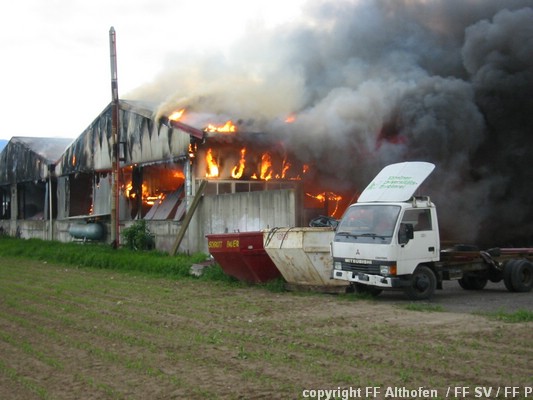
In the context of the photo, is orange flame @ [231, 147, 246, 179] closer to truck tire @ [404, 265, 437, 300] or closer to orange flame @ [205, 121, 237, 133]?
orange flame @ [205, 121, 237, 133]

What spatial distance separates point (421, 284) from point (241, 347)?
5433 millimetres

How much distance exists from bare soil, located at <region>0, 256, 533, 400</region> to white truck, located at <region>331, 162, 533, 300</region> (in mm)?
551

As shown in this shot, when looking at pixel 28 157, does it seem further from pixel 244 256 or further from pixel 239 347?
pixel 239 347

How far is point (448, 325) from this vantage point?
9.04 meters

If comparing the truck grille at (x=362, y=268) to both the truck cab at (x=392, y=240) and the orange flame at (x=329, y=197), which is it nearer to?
the truck cab at (x=392, y=240)

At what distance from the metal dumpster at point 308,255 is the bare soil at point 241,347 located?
0.39 meters

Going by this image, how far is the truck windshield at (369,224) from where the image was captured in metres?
11.7

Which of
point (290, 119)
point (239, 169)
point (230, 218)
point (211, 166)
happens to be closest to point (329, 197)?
point (290, 119)

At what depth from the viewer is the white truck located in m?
11.6

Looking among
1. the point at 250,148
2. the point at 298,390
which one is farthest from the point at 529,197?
the point at 298,390

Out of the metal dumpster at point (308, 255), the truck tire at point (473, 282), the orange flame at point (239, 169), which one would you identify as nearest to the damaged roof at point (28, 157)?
the orange flame at point (239, 169)

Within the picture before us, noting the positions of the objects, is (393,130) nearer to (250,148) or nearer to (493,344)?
(250,148)

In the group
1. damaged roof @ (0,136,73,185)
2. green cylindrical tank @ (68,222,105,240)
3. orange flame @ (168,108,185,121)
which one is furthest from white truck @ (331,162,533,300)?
damaged roof @ (0,136,73,185)

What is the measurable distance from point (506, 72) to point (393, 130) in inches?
152
